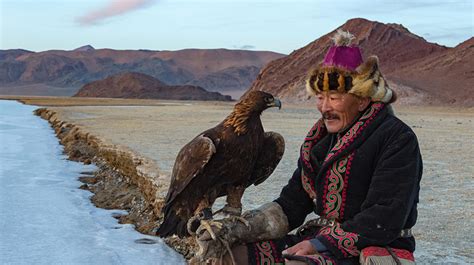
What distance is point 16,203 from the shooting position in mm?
8922

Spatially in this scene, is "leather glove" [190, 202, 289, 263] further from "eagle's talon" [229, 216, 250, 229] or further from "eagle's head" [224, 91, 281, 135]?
"eagle's head" [224, 91, 281, 135]

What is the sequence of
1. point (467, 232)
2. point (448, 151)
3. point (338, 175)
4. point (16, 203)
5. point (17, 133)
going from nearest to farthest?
point (338, 175)
point (467, 232)
point (16, 203)
point (448, 151)
point (17, 133)

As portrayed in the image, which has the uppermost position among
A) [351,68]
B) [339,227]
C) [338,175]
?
[351,68]

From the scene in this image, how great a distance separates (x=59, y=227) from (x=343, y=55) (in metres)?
5.42

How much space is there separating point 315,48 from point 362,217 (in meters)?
77.9

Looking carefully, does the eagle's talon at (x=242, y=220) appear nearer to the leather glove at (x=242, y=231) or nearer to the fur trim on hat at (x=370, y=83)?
the leather glove at (x=242, y=231)

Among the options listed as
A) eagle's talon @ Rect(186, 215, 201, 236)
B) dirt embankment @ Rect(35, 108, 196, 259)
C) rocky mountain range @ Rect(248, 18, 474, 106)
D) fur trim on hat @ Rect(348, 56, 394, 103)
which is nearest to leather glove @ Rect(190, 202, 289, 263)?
eagle's talon @ Rect(186, 215, 201, 236)

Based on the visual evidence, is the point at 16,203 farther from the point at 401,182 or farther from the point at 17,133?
the point at 17,133

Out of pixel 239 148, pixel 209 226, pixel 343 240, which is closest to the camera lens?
pixel 343 240

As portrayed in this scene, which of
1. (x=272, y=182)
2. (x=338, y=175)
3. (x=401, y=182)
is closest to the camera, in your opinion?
(x=401, y=182)

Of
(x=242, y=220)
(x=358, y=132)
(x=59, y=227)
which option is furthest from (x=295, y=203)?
(x=59, y=227)

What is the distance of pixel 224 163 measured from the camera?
3.65 m

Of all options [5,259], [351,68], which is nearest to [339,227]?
[351,68]

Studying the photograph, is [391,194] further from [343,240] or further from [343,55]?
[343,55]
